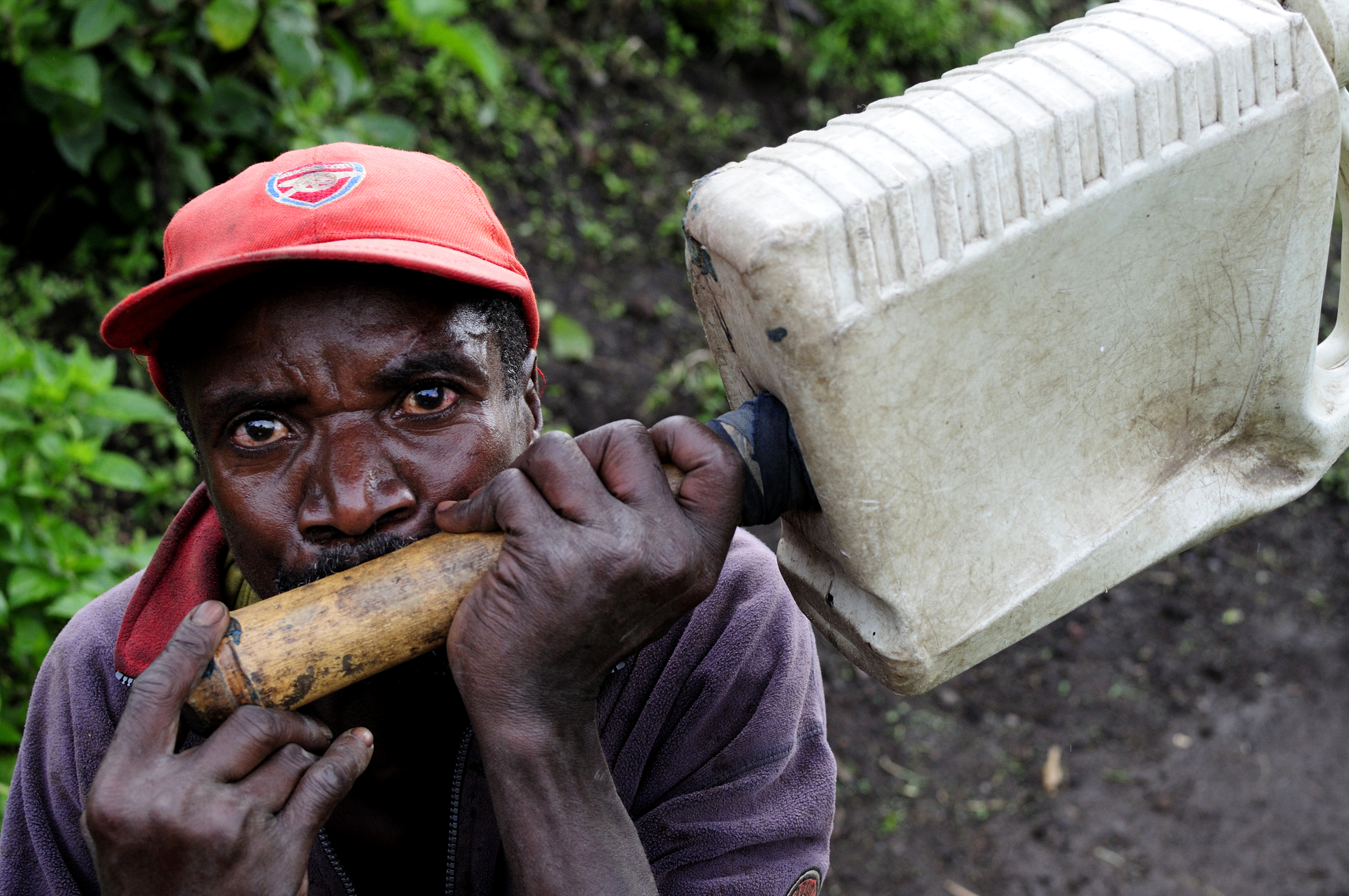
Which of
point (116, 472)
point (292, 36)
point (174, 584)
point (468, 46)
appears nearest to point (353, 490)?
point (174, 584)

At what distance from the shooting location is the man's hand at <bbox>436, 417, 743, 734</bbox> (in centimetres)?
134

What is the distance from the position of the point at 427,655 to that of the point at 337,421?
15.3 inches

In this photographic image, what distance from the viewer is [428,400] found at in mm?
1650

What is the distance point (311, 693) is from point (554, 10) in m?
4.74

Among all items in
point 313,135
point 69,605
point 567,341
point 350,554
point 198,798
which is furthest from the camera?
point 567,341

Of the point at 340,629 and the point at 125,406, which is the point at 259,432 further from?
the point at 125,406

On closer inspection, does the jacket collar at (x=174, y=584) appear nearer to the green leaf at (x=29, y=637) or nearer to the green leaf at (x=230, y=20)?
the green leaf at (x=29, y=637)

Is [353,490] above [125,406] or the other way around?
above

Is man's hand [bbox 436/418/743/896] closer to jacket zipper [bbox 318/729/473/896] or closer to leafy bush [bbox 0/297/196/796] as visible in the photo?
jacket zipper [bbox 318/729/473/896]

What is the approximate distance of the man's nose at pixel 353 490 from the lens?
1.54 m

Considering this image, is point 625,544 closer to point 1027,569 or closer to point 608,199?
point 1027,569

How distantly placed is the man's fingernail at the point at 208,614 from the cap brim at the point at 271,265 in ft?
1.51

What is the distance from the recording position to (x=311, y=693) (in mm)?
A: 1372

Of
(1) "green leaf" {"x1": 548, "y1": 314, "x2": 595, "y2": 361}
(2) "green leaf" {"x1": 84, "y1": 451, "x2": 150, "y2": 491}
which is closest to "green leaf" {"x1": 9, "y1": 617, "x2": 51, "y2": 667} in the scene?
(2) "green leaf" {"x1": 84, "y1": 451, "x2": 150, "y2": 491}
